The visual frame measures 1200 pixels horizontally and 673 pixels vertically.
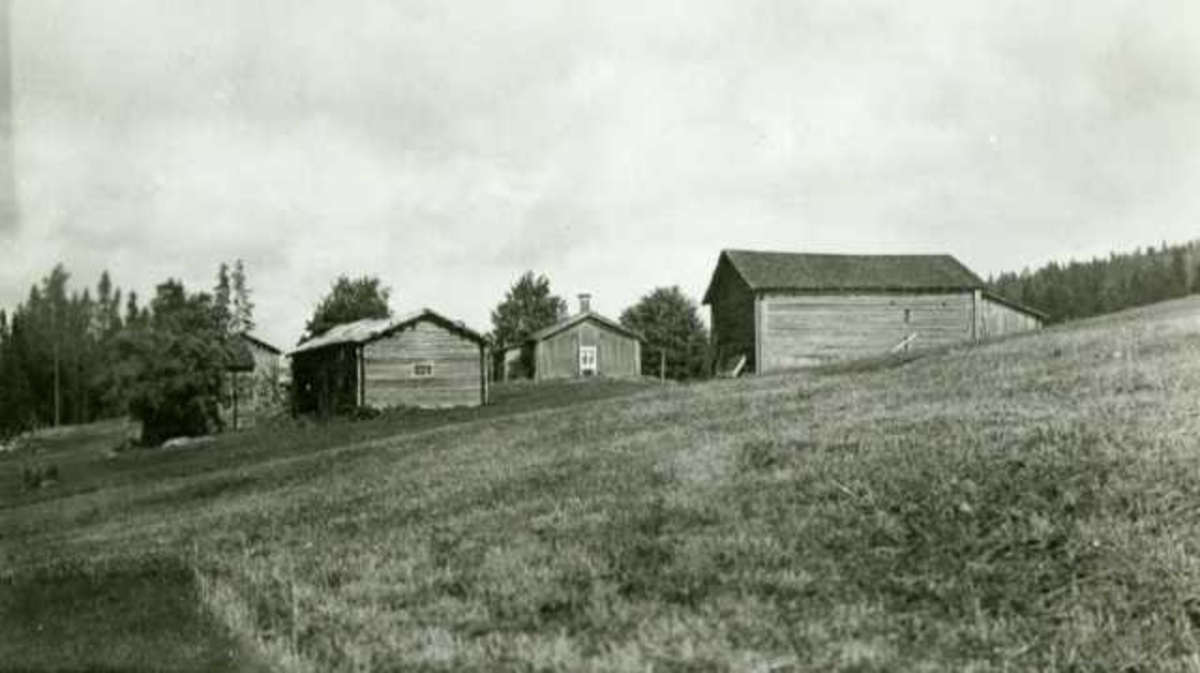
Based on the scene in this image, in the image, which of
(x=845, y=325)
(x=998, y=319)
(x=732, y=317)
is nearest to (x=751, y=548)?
(x=845, y=325)

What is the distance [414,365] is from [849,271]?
20.7 m

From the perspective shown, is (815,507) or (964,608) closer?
(964,608)

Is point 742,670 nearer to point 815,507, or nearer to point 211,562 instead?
point 815,507

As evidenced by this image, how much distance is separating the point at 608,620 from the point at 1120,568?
14.7 ft

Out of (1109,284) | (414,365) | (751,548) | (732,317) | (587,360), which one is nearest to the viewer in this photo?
(751,548)

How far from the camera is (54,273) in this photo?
145625mm

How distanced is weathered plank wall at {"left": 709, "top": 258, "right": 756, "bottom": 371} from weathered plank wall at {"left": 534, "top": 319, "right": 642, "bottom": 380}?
9.42 meters

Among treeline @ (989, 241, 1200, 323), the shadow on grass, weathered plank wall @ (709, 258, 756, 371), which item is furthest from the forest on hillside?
the shadow on grass

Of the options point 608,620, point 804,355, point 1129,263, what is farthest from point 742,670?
point 1129,263

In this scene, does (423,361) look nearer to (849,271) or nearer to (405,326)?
(405,326)

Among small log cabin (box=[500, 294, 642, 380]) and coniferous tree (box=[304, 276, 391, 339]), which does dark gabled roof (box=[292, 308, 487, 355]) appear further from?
coniferous tree (box=[304, 276, 391, 339])

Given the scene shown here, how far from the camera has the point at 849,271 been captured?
53.9 m

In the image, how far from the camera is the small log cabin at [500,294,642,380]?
→ 6606cm

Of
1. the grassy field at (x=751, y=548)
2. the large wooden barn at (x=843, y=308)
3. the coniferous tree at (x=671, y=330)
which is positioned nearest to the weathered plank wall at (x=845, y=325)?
the large wooden barn at (x=843, y=308)
